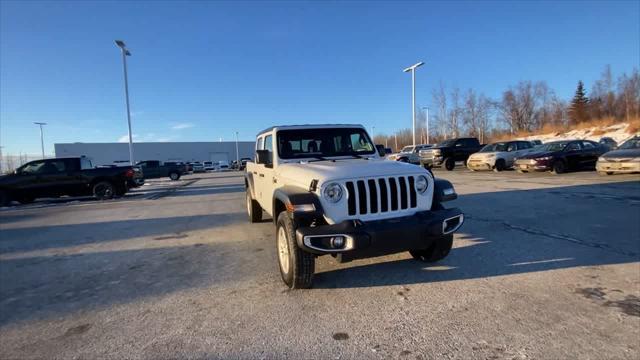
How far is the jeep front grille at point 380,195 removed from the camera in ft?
12.7

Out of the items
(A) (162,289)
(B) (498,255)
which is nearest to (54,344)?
(A) (162,289)

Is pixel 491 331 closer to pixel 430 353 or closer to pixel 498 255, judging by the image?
pixel 430 353

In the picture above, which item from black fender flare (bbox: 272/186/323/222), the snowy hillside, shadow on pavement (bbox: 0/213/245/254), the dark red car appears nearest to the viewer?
black fender flare (bbox: 272/186/323/222)

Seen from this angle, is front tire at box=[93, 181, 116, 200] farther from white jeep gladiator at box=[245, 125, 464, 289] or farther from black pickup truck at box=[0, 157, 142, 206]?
white jeep gladiator at box=[245, 125, 464, 289]

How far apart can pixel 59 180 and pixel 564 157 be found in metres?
21.0

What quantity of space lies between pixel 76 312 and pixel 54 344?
67cm

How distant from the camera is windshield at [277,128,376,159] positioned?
5.57 meters

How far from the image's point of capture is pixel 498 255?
4922mm

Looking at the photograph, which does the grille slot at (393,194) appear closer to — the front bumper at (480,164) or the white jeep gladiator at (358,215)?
the white jeep gladiator at (358,215)

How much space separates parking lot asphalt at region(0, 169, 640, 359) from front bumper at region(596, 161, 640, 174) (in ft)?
26.1

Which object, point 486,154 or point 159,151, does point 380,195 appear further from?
point 159,151

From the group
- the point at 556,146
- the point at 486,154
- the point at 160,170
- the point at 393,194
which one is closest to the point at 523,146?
the point at 486,154

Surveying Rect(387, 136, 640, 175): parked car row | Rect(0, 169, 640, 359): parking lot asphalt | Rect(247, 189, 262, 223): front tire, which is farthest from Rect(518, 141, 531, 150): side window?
Rect(247, 189, 262, 223): front tire

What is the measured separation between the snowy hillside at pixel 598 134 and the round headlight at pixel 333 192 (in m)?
42.2
